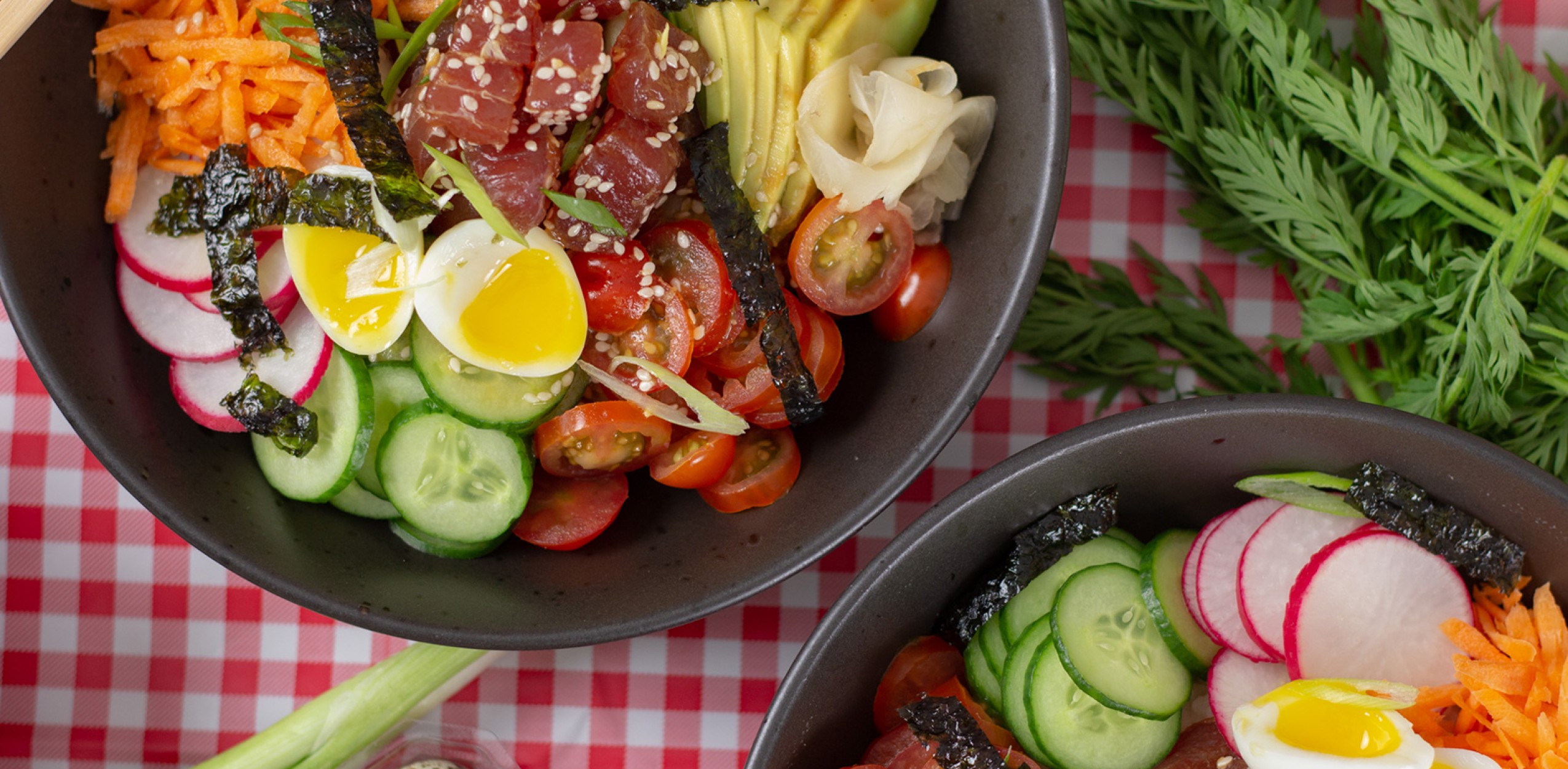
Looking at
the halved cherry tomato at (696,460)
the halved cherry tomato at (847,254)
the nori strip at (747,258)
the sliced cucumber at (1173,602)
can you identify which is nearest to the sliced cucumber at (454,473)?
the halved cherry tomato at (696,460)

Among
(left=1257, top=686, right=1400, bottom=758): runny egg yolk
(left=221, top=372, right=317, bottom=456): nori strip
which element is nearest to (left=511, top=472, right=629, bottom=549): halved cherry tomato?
(left=221, top=372, right=317, bottom=456): nori strip

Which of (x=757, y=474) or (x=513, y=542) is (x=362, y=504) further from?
(x=757, y=474)

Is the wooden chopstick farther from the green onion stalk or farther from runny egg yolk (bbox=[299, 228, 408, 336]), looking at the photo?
the green onion stalk

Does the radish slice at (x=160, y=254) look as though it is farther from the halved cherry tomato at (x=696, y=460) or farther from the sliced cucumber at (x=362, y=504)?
the halved cherry tomato at (x=696, y=460)

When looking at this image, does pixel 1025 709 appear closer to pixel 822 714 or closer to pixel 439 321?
pixel 822 714

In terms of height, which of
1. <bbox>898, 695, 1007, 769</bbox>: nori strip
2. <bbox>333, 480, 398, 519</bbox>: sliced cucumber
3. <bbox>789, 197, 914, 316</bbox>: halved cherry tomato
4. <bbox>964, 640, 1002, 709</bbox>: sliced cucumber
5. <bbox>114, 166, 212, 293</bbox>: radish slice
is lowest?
<bbox>964, 640, 1002, 709</bbox>: sliced cucumber
